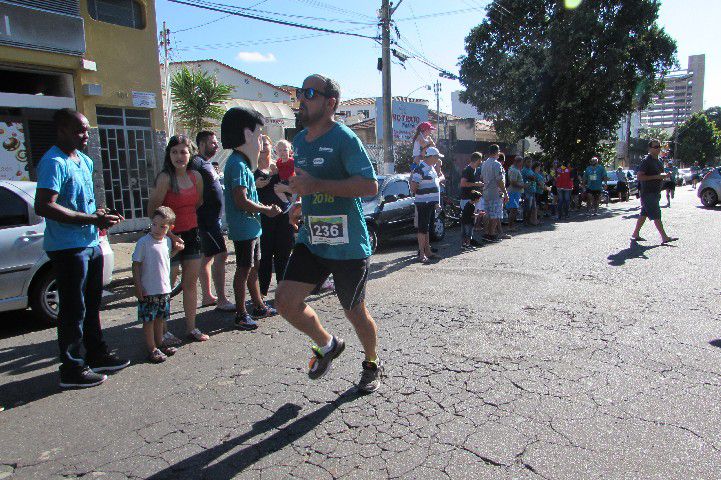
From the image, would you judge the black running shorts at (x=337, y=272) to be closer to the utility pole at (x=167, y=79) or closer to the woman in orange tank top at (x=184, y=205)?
the woman in orange tank top at (x=184, y=205)

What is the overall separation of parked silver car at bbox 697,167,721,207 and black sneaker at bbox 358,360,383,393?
18.4 meters

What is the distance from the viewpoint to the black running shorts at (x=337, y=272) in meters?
3.23

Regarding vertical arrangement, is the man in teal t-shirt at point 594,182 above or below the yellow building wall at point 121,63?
below

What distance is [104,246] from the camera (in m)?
5.56

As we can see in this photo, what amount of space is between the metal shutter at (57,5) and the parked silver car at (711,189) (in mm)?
19412

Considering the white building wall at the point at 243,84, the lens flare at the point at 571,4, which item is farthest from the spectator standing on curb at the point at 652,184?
the white building wall at the point at 243,84

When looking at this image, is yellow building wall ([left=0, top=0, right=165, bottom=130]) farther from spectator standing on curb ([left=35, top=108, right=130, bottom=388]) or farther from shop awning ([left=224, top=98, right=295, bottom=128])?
shop awning ([left=224, top=98, right=295, bottom=128])

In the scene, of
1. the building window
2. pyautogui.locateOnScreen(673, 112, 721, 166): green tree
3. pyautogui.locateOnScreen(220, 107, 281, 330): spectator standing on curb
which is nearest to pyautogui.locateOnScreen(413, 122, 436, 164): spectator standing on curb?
pyautogui.locateOnScreen(220, 107, 281, 330): spectator standing on curb

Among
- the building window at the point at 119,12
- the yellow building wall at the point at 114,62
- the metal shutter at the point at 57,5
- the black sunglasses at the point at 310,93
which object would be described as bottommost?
the black sunglasses at the point at 310,93

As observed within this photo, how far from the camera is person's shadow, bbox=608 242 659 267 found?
7.57 m

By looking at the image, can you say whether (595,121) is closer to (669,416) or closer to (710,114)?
(669,416)

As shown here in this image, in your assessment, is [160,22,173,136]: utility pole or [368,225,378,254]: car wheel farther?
[160,22,173,136]: utility pole

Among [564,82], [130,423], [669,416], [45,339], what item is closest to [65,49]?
[45,339]

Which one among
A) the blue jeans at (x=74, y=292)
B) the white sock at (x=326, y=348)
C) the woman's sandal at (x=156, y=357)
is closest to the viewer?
the white sock at (x=326, y=348)
